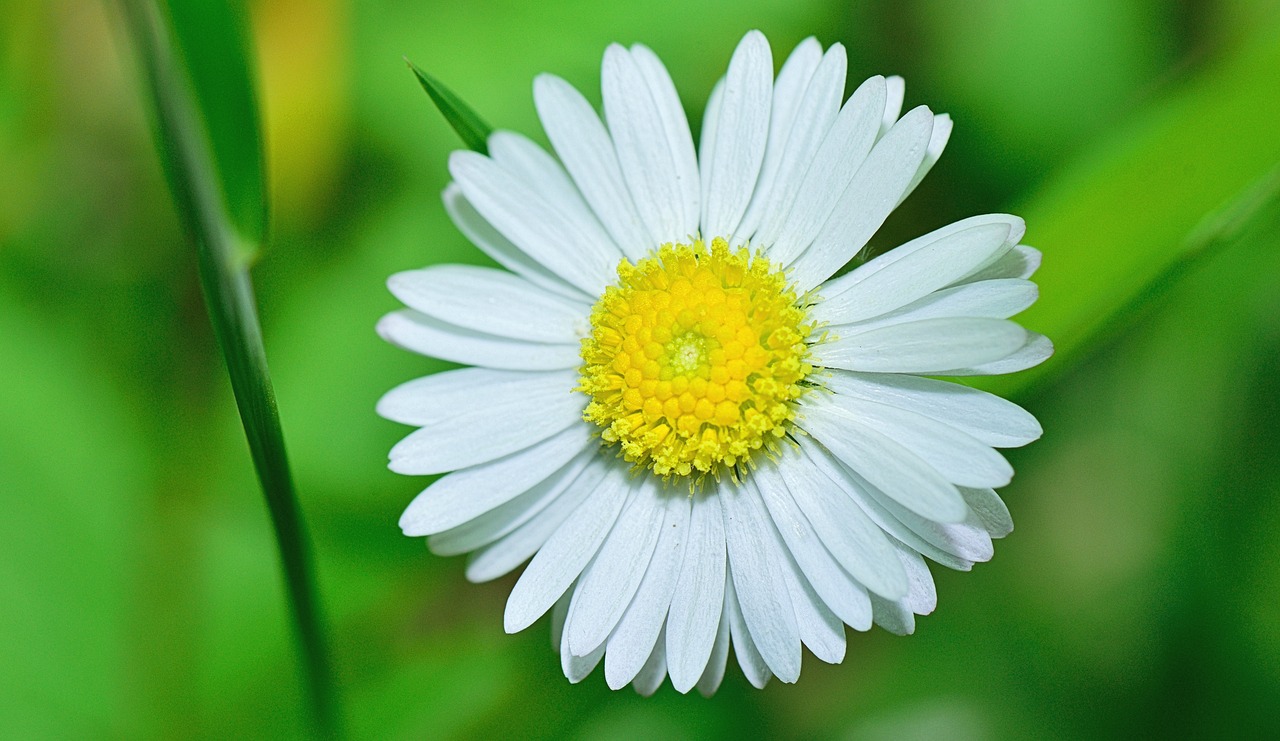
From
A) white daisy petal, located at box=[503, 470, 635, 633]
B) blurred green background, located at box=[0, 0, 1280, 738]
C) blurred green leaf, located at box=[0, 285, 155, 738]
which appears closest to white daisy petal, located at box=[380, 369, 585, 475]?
white daisy petal, located at box=[503, 470, 635, 633]

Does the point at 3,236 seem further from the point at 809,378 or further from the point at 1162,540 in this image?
the point at 1162,540

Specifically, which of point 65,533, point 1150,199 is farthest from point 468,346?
point 65,533

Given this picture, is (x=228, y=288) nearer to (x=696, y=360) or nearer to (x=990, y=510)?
(x=696, y=360)

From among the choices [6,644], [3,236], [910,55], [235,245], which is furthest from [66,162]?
[910,55]

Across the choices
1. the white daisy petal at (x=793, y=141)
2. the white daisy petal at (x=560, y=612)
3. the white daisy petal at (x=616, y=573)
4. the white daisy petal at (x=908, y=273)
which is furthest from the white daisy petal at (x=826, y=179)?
the white daisy petal at (x=560, y=612)

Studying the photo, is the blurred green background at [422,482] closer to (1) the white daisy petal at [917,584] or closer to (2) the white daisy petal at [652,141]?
(2) the white daisy petal at [652,141]

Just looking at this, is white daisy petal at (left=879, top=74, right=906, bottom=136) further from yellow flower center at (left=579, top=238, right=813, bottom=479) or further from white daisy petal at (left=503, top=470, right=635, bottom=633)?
white daisy petal at (left=503, top=470, right=635, bottom=633)

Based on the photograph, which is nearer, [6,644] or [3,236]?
[6,644]
